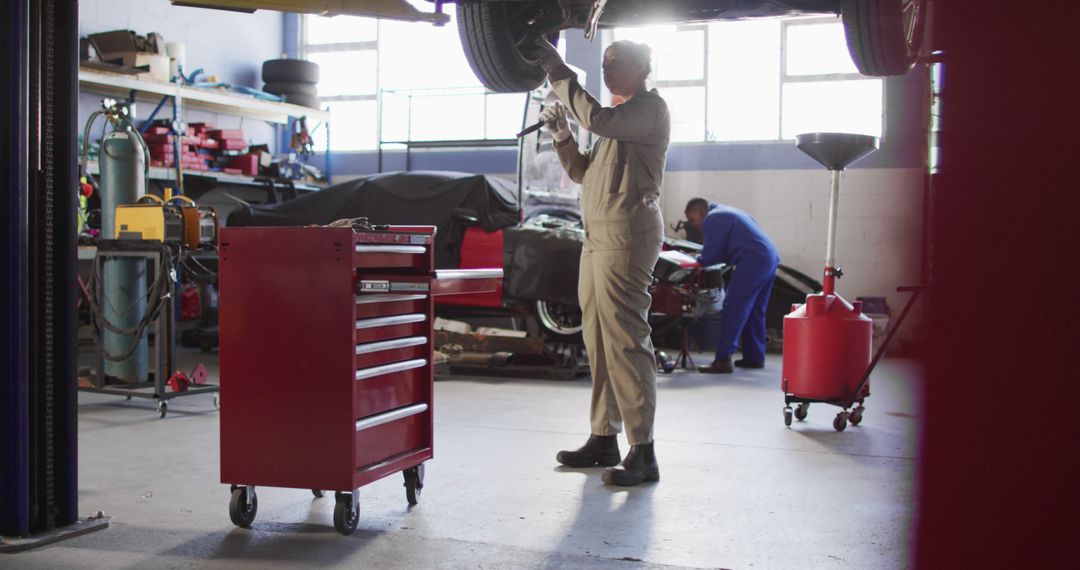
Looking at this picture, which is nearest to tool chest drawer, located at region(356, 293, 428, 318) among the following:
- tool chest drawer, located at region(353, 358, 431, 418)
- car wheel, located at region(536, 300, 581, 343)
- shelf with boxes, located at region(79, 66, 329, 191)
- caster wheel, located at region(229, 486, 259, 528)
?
tool chest drawer, located at region(353, 358, 431, 418)

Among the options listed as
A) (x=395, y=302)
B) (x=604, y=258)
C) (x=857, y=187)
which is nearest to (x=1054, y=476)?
(x=395, y=302)

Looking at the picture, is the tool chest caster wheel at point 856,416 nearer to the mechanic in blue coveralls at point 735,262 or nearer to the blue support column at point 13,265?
the mechanic in blue coveralls at point 735,262

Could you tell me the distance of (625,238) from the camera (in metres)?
3.29

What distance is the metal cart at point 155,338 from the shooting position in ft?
15.6

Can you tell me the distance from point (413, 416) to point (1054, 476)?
8.37ft

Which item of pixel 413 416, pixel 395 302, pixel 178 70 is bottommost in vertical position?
pixel 413 416

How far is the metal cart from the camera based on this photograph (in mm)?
4746

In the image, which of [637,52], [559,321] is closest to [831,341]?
[637,52]

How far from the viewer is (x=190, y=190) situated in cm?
909

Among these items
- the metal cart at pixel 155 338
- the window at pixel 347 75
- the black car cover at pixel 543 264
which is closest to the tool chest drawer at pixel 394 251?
the metal cart at pixel 155 338

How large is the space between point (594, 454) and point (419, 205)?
12.5 ft

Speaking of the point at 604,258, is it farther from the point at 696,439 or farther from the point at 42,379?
the point at 42,379

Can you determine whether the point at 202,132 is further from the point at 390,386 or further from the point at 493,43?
the point at 390,386

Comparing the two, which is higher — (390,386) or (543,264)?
(543,264)
